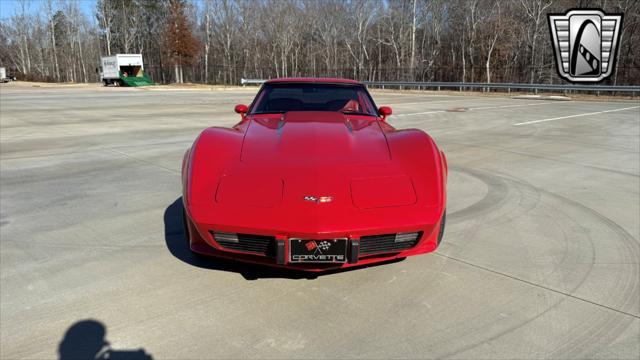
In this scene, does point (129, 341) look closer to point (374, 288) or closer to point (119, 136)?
point (374, 288)

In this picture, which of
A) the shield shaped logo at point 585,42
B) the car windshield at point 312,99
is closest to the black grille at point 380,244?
the car windshield at point 312,99

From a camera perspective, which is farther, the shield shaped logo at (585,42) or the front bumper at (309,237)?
the shield shaped logo at (585,42)

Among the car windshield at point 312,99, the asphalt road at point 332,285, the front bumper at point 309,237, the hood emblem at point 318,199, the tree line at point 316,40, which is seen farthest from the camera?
the tree line at point 316,40

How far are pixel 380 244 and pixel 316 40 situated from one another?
58381 mm

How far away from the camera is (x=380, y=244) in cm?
259

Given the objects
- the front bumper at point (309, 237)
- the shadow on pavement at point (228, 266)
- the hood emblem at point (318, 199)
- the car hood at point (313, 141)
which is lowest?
the shadow on pavement at point (228, 266)

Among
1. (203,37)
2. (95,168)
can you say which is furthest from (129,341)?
(203,37)

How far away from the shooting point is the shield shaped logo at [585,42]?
87.9ft

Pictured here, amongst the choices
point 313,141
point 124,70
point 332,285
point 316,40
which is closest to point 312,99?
point 313,141

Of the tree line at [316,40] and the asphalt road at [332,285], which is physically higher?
the tree line at [316,40]

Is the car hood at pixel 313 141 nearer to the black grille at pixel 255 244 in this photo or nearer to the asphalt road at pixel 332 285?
the black grille at pixel 255 244

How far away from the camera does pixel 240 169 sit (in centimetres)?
290

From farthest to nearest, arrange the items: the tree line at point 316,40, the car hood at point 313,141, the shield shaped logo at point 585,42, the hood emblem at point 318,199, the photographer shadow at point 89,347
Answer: the tree line at point 316,40
the shield shaped logo at point 585,42
the car hood at point 313,141
the hood emblem at point 318,199
the photographer shadow at point 89,347

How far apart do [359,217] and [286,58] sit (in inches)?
2221
